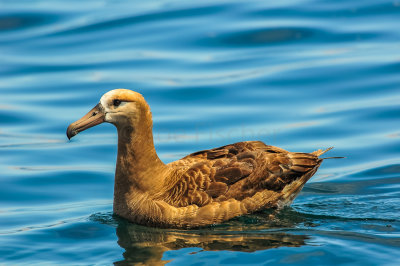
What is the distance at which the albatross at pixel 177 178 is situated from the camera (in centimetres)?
959

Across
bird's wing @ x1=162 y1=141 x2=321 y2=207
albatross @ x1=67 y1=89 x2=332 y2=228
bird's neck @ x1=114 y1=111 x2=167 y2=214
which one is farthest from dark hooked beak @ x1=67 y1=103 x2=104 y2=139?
bird's wing @ x1=162 y1=141 x2=321 y2=207

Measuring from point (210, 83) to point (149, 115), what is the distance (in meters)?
7.04

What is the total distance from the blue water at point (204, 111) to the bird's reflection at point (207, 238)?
25mm

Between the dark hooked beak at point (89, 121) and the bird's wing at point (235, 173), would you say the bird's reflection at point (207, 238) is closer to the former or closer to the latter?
the bird's wing at point (235, 173)

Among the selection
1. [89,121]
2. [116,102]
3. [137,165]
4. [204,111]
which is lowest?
[137,165]

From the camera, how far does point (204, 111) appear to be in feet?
50.2

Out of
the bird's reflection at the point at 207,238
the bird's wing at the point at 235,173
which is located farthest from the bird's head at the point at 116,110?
the bird's reflection at the point at 207,238

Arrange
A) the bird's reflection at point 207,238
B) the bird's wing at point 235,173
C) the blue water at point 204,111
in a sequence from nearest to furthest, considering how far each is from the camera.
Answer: the bird's reflection at point 207,238
the blue water at point 204,111
the bird's wing at point 235,173

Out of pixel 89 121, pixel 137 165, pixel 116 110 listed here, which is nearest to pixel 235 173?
pixel 137 165

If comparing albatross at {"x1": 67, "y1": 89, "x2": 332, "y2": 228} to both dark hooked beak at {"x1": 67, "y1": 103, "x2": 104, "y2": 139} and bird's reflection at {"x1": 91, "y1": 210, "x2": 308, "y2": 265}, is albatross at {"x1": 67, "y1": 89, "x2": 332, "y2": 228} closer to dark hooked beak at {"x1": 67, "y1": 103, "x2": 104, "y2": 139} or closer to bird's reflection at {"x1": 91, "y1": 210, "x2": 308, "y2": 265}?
dark hooked beak at {"x1": 67, "y1": 103, "x2": 104, "y2": 139}

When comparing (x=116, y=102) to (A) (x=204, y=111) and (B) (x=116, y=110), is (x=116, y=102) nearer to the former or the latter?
(B) (x=116, y=110)

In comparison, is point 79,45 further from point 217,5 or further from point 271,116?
point 271,116

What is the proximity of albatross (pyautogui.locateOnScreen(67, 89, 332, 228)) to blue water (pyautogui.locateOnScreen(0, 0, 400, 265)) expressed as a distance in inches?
8.5

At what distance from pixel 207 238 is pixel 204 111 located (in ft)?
20.2
